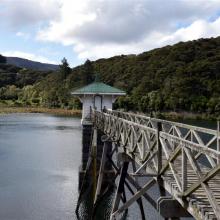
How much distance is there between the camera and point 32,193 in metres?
28.2

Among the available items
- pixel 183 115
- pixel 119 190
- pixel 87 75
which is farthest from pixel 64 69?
pixel 119 190

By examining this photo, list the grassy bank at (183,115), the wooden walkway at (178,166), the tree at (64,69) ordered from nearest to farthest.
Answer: the wooden walkway at (178,166)
the grassy bank at (183,115)
the tree at (64,69)

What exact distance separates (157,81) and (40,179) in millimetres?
91610

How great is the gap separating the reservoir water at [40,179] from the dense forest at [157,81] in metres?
49.0

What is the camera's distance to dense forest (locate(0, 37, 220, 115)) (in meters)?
103

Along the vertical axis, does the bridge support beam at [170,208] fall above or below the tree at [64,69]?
below

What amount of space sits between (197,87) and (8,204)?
8672 cm

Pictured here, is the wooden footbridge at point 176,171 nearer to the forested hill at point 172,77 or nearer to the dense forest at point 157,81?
the dense forest at point 157,81

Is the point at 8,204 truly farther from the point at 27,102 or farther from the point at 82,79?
the point at 27,102

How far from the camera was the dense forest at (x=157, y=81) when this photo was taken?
10262 centimetres

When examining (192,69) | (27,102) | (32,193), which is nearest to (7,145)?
(32,193)

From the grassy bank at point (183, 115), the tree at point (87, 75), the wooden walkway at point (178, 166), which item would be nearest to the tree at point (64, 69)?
the tree at point (87, 75)

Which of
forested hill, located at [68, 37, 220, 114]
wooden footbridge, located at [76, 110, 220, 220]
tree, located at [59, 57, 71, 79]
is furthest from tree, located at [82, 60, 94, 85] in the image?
wooden footbridge, located at [76, 110, 220, 220]

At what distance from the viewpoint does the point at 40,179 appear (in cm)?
3241
